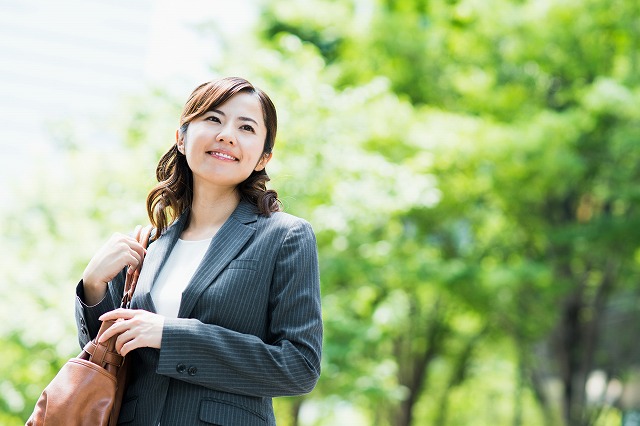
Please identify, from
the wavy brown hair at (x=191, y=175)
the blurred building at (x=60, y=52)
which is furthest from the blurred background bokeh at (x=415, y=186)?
the blurred building at (x=60, y=52)

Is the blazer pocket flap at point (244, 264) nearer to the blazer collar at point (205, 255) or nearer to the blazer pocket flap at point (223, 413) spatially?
the blazer collar at point (205, 255)

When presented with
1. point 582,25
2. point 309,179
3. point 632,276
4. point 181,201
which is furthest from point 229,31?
point 181,201

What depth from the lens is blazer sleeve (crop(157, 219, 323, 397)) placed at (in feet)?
5.97

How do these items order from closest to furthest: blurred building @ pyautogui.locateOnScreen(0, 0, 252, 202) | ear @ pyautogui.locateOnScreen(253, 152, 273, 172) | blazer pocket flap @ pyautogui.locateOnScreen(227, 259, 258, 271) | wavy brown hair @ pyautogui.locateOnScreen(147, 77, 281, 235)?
blazer pocket flap @ pyautogui.locateOnScreen(227, 259, 258, 271), wavy brown hair @ pyautogui.locateOnScreen(147, 77, 281, 235), ear @ pyautogui.locateOnScreen(253, 152, 273, 172), blurred building @ pyautogui.locateOnScreen(0, 0, 252, 202)

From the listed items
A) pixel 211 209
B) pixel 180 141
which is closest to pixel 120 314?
pixel 211 209

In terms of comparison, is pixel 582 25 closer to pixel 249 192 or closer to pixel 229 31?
pixel 229 31

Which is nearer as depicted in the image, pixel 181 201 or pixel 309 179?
pixel 181 201

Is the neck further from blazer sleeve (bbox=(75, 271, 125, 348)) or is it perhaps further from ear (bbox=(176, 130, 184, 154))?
blazer sleeve (bbox=(75, 271, 125, 348))

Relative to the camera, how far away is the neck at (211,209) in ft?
6.99

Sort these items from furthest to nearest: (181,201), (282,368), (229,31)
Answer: (229,31) → (181,201) → (282,368)

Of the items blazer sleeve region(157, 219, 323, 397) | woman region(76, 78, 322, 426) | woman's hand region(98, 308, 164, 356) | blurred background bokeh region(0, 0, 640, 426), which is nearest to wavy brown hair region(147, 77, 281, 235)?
woman region(76, 78, 322, 426)

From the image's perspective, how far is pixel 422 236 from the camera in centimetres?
1306

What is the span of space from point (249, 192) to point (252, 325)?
1.26ft

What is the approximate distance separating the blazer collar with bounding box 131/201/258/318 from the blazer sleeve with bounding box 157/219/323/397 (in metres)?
0.09
